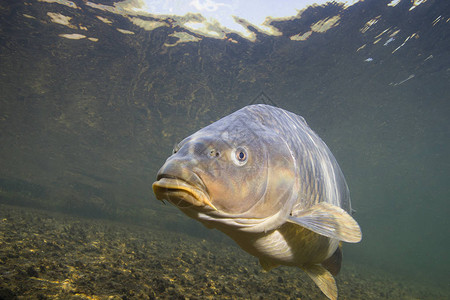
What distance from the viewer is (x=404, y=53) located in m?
12.5

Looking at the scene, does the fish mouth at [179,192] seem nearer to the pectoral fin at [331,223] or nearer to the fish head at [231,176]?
the fish head at [231,176]

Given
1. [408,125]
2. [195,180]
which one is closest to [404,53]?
[408,125]

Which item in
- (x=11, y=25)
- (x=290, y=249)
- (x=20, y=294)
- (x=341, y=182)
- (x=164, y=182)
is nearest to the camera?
(x=164, y=182)

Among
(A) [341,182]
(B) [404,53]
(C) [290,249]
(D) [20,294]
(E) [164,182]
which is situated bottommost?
(D) [20,294]

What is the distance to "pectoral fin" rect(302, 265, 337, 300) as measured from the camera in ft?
9.30

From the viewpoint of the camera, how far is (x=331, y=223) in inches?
74.2

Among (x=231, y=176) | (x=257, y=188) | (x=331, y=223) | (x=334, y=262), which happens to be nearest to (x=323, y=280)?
(x=334, y=262)

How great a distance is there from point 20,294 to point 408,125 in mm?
26078

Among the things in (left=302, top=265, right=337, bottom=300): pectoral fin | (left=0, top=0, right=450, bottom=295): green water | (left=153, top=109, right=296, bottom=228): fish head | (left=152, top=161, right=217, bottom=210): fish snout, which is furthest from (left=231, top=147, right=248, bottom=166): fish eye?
(left=0, top=0, right=450, bottom=295): green water

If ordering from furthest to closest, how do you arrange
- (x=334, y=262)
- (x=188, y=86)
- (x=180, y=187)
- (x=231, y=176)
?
1. (x=188, y=86)
2. (x=334, y=262)
3. (x=231, y=176)
4. (x=180, y=187)

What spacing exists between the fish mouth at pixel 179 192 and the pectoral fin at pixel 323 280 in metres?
2.25

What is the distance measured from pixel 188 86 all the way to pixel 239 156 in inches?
524

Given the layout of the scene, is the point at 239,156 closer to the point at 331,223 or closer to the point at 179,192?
the point at 179,192

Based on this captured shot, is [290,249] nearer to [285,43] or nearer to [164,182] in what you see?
[164,182]
